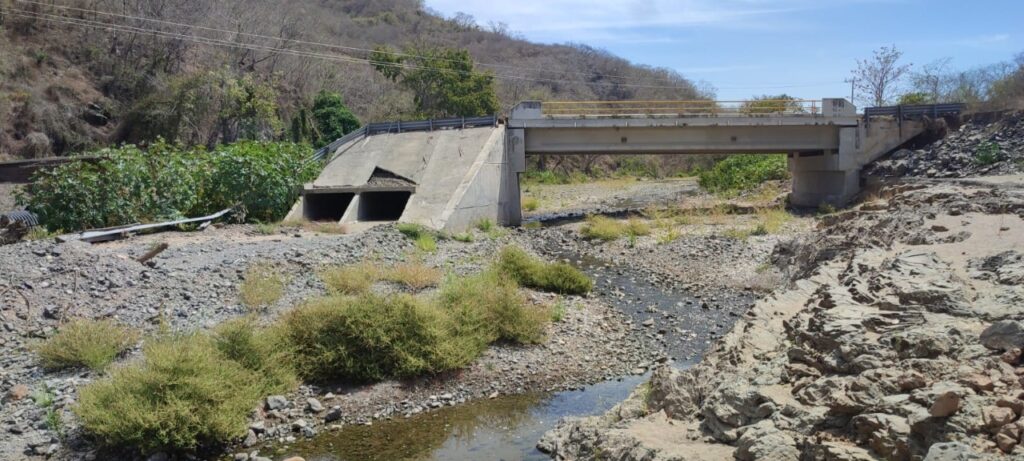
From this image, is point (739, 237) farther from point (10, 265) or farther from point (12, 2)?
point (12, 2)

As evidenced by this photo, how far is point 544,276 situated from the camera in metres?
20.8

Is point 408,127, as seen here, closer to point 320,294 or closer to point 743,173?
point 320,294

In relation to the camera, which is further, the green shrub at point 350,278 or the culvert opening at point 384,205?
the culvert opening at point 384,205

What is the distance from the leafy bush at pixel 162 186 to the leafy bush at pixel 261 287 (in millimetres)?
7445

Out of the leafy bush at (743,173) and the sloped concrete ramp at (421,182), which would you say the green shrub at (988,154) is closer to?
the leafy bush at (743,173)

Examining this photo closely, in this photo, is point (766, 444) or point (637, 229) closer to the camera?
point (766, 444)

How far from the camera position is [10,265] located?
54.6ft

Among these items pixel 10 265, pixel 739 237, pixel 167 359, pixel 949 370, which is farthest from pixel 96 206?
pixel 949 370

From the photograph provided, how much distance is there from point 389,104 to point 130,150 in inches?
1435

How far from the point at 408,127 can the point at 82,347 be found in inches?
1004

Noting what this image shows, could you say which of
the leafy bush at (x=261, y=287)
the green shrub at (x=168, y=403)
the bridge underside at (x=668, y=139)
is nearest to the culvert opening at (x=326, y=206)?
the bridge underside at (x=668, y=139)

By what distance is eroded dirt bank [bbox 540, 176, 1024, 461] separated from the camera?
744 centimetres

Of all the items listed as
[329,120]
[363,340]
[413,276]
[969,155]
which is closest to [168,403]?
[363,340]

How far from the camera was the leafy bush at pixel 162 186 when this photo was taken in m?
23.5
